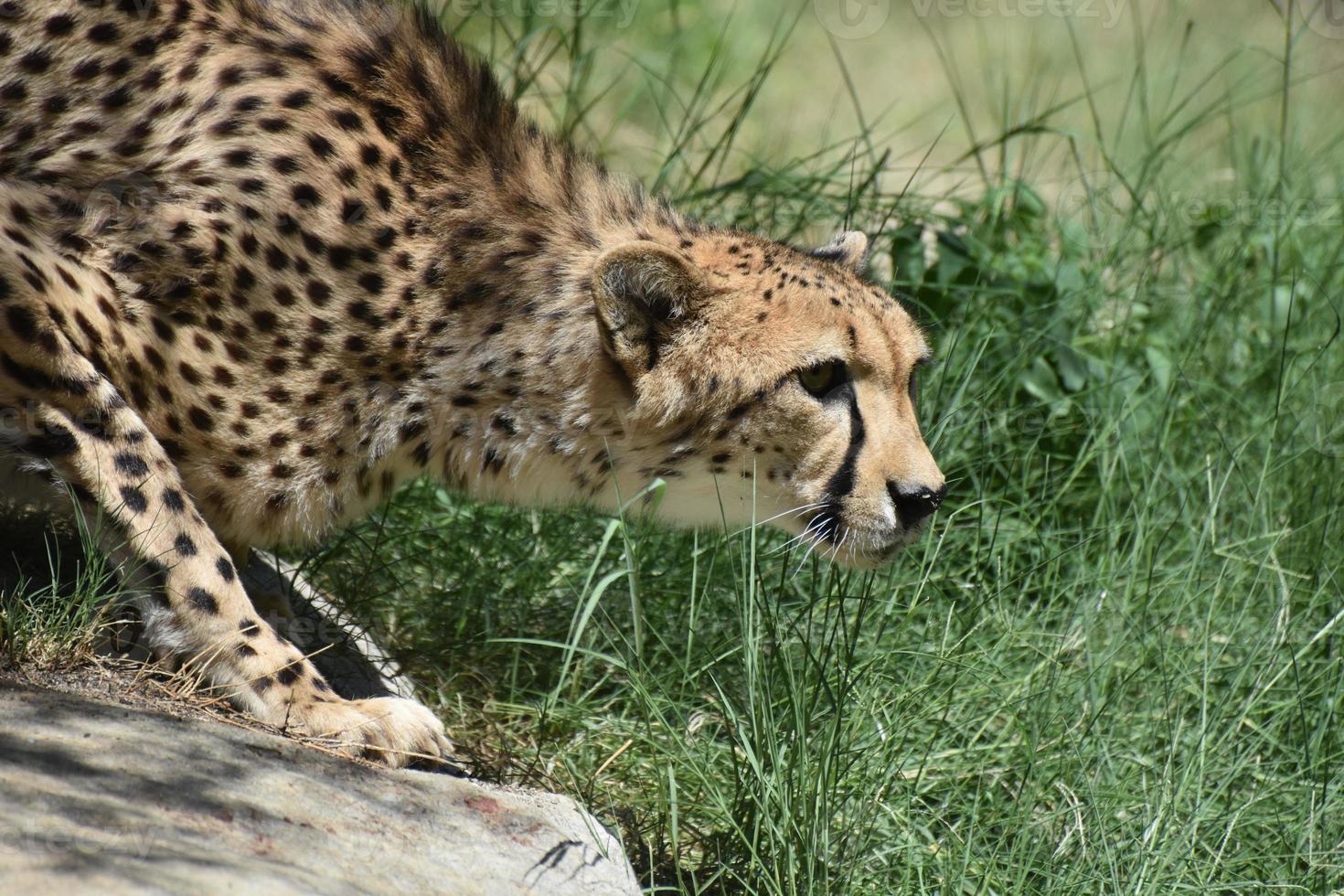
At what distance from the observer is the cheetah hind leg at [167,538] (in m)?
2.83

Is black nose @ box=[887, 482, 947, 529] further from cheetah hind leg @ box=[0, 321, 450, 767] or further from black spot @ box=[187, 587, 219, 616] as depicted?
black spot @ box=[187, 587, 219, 616]

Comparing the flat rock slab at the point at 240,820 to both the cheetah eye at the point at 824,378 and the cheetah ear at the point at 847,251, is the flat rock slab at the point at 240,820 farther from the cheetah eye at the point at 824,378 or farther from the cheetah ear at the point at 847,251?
the cheetah ear at the point at 847,251

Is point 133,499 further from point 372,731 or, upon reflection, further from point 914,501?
point 914,501

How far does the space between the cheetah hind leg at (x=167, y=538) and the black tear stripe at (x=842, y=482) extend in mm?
932

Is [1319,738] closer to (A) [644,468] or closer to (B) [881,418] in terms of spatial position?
(B) [881,418]

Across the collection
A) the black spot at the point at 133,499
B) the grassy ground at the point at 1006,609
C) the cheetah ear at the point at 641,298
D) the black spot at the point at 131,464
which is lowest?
the grassy ground at the point at 1006,609

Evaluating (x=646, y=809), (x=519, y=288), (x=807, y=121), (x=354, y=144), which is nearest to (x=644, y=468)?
(x=519, y=288)

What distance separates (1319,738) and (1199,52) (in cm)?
708

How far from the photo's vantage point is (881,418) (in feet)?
10.4

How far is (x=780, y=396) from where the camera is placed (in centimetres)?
315

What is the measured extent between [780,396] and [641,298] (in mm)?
366

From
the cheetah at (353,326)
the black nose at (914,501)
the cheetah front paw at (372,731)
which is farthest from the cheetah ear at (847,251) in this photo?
the cheetah front paw at (372,731)

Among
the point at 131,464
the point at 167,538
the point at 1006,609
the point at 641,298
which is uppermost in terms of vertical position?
the point at 641,298

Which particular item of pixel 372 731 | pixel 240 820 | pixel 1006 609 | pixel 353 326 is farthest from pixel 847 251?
pixel 240 820
